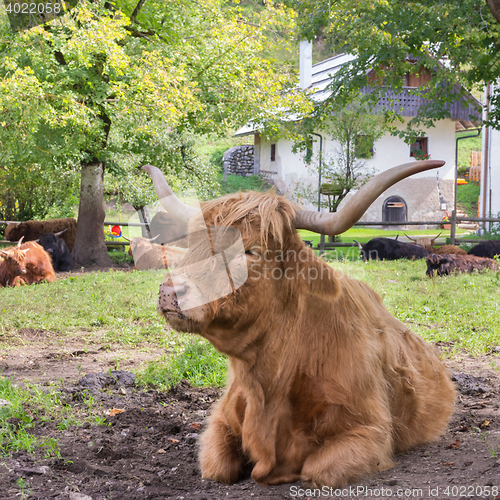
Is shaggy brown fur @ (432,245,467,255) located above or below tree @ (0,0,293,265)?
below

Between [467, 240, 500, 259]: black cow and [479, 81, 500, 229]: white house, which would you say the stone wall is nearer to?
[479, 81, 500, 229]: white house

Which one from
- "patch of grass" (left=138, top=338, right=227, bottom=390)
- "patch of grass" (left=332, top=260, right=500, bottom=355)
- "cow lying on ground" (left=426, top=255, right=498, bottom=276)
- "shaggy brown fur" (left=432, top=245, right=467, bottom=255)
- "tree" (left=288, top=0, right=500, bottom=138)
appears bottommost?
"patch of grass" (left=138, top=338, right=227, bottom=390)

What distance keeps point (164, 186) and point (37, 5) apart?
35.7ft

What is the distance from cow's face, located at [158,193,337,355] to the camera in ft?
7.54

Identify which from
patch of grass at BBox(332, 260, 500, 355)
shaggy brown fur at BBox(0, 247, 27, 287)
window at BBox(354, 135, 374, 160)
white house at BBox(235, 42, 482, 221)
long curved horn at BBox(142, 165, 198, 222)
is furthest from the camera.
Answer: white house at BBox(235, 42, 482, 221)

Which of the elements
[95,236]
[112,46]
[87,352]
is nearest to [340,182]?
[95,236]

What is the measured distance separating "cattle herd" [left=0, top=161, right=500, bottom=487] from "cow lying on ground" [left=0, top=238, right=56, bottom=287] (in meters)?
9.30

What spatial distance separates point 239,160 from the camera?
3797cm

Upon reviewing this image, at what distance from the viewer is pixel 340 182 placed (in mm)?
19984

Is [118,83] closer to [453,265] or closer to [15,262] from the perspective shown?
[15,262]

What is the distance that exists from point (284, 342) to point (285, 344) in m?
0.01

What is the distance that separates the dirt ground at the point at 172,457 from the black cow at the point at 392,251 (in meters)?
10.1

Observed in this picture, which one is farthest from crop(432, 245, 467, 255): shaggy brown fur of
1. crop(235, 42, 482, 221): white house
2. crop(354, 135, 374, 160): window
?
crop(235, 42, 482, 221): white house

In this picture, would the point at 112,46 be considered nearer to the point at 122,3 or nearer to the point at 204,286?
the point at 122,3
